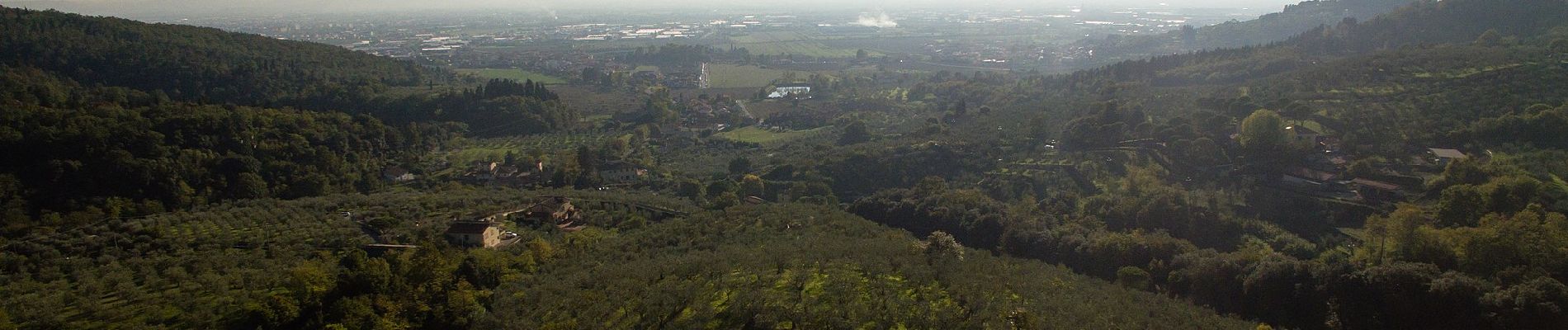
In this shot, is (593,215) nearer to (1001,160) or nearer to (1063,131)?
(1001,160)

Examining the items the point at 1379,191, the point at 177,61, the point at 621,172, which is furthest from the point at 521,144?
the point at 1379,191

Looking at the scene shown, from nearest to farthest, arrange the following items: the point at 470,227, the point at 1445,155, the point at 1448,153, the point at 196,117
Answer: the point at 470,227, the point at 1445,155, the point at 1448,153, the point at 196,117

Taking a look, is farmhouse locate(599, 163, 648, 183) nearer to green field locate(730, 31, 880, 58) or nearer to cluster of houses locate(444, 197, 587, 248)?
cluster of houses locate(444, 197, 587, 248)

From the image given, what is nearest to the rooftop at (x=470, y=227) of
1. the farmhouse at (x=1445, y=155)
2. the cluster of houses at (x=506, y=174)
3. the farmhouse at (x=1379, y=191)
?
the cluster of houses at (x=506, y=174)

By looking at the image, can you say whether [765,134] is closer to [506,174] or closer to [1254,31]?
[506,174]

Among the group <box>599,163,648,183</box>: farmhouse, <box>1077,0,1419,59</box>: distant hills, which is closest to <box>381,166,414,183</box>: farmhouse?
<box>599,163,648,183</box>: farmhouse

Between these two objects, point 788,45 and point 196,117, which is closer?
Answer: point 196,117

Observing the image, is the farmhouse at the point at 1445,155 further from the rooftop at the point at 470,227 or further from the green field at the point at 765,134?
the rooftop at the point at 470,227
